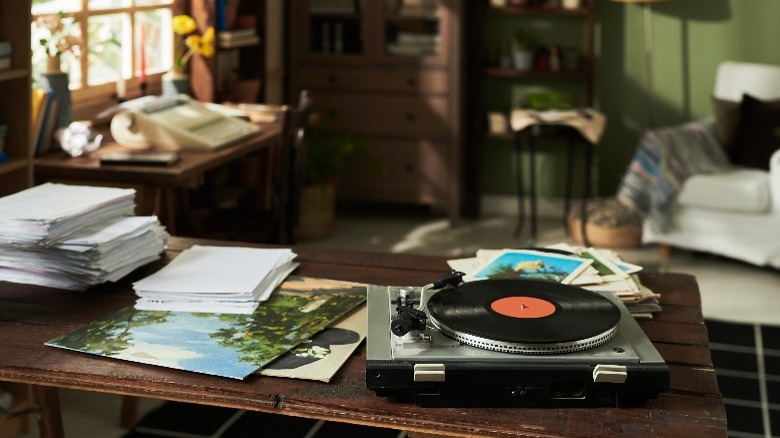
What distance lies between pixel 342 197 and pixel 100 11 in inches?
82.1

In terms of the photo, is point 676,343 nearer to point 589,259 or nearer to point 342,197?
point 589,259

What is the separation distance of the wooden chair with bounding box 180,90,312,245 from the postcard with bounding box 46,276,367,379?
1.87 m

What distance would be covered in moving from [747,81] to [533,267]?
4010 mm

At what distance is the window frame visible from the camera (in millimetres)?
4145

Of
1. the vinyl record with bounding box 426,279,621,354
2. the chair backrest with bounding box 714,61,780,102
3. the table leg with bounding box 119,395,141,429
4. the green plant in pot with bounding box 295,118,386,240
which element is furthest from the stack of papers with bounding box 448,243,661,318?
the chair backrest with bounding box 714,61,780,102

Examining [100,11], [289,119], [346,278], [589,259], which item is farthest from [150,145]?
[589,259]

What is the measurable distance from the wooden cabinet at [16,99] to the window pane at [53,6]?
0.87 meters

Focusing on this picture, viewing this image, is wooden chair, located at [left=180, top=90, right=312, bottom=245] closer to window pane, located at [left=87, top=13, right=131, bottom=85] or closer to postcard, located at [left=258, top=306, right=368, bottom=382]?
window pane, located at [left=87, top=13, right=131, bottom=85]

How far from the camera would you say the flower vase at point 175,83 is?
439 centimetres

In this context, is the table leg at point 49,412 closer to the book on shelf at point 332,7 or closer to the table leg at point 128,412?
the table leg at point 128,412

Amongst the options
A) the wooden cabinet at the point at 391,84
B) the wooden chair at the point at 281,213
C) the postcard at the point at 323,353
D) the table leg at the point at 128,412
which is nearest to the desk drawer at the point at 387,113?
the wooden cabinet at the point at 391,84

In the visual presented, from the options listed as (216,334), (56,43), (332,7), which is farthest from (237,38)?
(216,334)

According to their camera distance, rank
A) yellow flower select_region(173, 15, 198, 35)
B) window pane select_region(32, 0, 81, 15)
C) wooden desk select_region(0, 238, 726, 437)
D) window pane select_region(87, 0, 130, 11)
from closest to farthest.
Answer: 1. wooden desk select_region(0, 238, 726, 437)
2. window pane select_region(32, 0, 81, 15)
3. window pane select_region(87, 0, 130, 11)
4. yellow flower select_region(173, 15, 198, 35)

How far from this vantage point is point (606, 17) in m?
5.91
